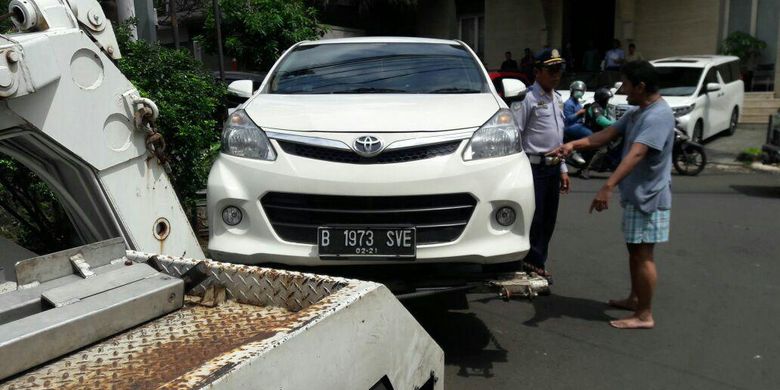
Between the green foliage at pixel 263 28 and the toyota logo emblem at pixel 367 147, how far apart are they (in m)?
7.64

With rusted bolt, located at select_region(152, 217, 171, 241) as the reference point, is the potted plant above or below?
above

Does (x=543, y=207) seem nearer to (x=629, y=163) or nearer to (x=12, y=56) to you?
(x=629, y=163)

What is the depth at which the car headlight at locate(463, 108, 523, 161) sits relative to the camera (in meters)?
3.62

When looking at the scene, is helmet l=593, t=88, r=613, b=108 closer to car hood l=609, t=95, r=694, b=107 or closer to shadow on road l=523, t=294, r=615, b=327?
car hood l=609, t=95, r=694, b=107

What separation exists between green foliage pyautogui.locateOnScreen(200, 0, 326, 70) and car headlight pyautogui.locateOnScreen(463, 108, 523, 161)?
24.6 ft

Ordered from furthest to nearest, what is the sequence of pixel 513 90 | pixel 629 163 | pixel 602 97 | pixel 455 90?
pixel 602 97 < pixel 513 90 < pixel 455 90 < pixel 629 163

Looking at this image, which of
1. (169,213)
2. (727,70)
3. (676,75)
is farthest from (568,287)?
(727,70)

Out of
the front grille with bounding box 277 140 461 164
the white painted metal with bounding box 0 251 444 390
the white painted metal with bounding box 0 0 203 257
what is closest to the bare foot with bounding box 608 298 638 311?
the front grille with bounding box 277 140 461 164

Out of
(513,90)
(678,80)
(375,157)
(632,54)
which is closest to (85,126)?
(375,157)

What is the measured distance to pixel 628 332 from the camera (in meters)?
4.48

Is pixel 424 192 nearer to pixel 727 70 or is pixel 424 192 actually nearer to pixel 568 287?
pixel 568 287

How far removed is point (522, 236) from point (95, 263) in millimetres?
2204

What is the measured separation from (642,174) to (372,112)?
1.87 metres

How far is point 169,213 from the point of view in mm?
3102
